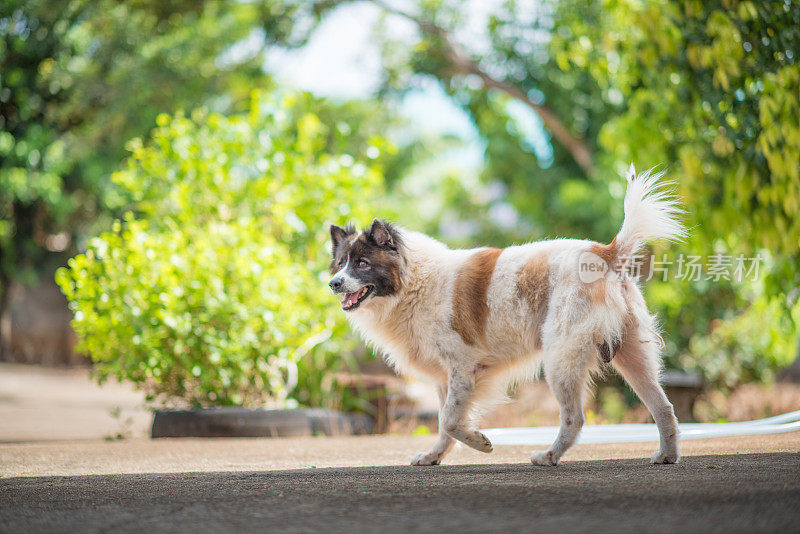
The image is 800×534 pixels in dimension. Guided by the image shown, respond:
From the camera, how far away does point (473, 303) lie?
4918 millimetres

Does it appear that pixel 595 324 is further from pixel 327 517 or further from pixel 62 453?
pixel 62 453

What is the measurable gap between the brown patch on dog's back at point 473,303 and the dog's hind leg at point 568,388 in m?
0.60

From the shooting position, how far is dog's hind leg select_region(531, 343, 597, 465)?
436 cm

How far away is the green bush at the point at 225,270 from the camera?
741cm

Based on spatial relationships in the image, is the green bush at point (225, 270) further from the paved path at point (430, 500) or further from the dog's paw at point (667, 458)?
the dog's paw at point (667, 458)

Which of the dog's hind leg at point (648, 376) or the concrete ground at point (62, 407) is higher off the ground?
the dog's hind leg at point (648, 376)

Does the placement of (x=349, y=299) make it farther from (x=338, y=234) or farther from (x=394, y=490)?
(x=394, y=490)

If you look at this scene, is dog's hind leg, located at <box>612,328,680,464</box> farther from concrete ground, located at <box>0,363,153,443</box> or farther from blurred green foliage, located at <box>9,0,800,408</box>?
concrete ground, located at <box>0,363,153,443</box>

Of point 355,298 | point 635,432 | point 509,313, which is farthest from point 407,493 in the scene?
point 635,432

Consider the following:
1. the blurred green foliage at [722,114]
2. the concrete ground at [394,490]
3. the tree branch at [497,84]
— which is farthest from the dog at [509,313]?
the tree branch at [497,84]

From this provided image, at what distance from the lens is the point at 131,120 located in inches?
672

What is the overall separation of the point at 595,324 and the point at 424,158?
25071mm

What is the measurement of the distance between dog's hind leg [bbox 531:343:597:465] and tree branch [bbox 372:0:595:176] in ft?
36.7

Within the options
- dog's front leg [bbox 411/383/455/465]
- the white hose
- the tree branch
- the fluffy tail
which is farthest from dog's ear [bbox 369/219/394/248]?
the tree branch
